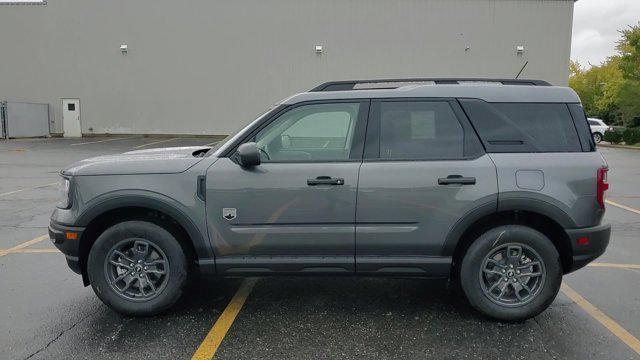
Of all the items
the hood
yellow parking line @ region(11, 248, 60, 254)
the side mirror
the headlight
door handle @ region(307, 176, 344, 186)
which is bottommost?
yellow parking line @ region(11, 248, 60, 254)

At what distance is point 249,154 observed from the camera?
3.42 m

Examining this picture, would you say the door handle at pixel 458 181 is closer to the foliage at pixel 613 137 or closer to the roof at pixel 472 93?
the roof at pixel 472 93

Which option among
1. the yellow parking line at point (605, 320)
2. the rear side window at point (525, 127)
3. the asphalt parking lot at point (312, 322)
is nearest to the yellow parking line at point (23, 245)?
the asphalt parking lot at point (312, 322)

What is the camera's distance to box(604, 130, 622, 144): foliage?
27.0 metres

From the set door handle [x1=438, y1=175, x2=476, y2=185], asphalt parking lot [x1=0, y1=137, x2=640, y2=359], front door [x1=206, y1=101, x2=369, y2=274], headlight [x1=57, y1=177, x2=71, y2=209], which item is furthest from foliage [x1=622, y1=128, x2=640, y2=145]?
headlight [x1=57, y1=177, x2=71, y2=209]

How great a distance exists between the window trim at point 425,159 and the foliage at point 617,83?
30343mm

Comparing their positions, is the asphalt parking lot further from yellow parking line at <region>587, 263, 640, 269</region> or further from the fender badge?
the fender badge

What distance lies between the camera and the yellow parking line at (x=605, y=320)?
332cm

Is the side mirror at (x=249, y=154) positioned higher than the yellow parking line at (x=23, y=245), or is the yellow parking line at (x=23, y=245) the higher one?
the side mirror at (x=249, y=154)

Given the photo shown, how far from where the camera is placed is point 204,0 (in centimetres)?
2683

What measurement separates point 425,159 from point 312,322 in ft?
5.07

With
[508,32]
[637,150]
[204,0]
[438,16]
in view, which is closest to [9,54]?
[204,0]

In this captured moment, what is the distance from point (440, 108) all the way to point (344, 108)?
76cm

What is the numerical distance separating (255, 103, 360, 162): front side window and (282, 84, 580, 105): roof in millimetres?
88
